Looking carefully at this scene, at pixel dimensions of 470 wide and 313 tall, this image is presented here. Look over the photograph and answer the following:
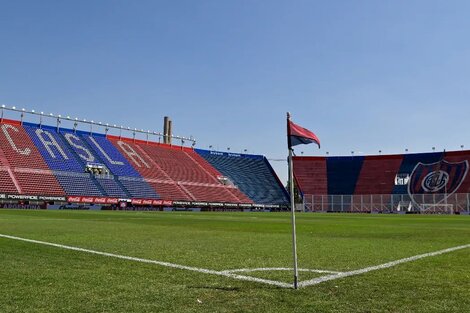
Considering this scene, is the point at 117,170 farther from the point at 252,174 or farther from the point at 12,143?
the point at 252,174

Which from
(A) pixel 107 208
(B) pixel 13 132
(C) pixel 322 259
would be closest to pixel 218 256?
(C) pixel 322 259

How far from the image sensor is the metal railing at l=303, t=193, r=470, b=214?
78312 mm

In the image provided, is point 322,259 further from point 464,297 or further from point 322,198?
point 322,198

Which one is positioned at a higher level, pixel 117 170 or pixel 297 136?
pixel 117 170

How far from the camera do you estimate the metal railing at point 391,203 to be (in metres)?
78.3

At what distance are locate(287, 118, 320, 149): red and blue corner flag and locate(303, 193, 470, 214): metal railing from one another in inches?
3086

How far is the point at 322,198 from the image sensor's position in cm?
9050

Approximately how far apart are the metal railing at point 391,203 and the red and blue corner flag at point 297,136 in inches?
3086

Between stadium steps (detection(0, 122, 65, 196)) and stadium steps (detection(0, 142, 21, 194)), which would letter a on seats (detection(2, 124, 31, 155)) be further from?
stadium steps (detection(0, 142, 21, 194))

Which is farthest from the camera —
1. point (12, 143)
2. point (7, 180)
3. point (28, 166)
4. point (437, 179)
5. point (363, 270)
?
point (437, 179)

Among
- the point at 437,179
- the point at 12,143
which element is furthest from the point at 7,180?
the point at 437,179

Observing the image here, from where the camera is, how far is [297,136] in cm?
700

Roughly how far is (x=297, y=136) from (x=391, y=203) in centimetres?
8181

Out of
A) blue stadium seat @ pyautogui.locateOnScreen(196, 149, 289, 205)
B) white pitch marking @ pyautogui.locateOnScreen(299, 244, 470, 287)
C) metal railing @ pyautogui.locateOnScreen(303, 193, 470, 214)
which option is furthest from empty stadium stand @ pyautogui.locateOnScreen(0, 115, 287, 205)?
white pitch marking @ pyautogui.locateOnScreen(299, 244, 470, 287)
